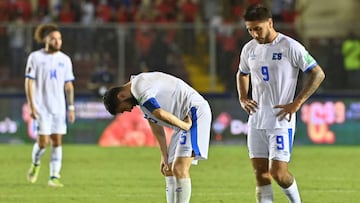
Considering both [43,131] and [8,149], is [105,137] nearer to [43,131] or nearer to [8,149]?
[8,149]

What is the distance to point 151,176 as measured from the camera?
18.4m

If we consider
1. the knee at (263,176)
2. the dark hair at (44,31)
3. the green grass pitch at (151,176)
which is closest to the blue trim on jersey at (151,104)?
the knee at (263,176)

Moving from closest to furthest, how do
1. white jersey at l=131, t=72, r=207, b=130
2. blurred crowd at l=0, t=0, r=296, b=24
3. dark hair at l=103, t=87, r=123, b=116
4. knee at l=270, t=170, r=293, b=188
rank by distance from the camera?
dark hair at l=103, t=87, r=123, b=116 → white jersey at l=131, t=72, r=207, b=130 → knee at l=270, t=170, r=293, b=188 → blurred crowd at l=0, t=0, r=296, b=24

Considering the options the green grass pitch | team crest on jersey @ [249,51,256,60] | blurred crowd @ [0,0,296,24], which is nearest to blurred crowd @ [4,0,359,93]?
the green grass pitch

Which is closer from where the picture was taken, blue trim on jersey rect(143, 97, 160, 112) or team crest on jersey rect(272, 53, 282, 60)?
blue trim on jersey rect(143, 97, 160, 112)

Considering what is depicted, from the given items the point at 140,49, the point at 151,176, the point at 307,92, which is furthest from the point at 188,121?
the point at 140,49

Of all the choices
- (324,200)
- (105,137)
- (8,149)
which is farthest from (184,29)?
(324,200)

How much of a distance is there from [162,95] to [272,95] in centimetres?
119

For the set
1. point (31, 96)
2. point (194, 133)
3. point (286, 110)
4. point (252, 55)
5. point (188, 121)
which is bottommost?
point (31, 96)

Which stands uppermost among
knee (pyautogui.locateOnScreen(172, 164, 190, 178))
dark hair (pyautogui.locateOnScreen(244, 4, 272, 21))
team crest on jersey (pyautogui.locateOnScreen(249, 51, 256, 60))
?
dark hair (pyautogui.locateOnScreen(244, 4, 272, 21))

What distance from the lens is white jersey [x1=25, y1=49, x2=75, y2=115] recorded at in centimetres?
1689

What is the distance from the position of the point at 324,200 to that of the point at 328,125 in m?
11.9

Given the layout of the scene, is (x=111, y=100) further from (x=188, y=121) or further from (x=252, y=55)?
(x=252, y=55)

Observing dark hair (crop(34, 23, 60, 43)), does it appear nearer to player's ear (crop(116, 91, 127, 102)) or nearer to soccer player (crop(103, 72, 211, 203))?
soccer player (crop(103, 72, 211, 203))
